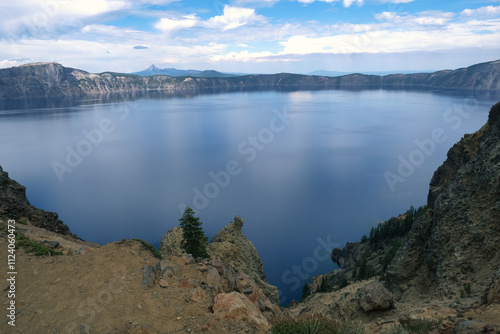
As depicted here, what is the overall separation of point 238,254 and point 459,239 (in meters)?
26.3

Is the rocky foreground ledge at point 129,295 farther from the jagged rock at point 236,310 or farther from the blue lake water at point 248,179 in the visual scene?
the blue lake water at point 248,179

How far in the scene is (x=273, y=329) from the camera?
12.6 m

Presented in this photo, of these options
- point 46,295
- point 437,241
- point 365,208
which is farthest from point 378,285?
point 365,208

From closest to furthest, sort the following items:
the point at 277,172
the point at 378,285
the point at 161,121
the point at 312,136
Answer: the point at 378,285 < the point at 277,172 < the point at 312,136 < the point at 161,121

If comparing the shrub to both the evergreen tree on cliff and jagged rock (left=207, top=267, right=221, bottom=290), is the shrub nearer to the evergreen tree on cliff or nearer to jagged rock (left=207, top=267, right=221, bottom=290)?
jagged rock (left=207, top=267, right=221, bottom=290)

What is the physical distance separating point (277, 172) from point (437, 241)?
7256 cm

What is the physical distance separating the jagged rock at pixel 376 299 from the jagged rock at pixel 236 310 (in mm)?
10157

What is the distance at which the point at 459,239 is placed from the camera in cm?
2417

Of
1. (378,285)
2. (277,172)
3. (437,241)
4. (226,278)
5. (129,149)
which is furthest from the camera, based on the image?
(129,149)

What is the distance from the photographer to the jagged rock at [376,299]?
20.2 meters

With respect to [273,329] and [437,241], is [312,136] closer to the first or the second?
[437,241]

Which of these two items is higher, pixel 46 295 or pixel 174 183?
pixel 46 295

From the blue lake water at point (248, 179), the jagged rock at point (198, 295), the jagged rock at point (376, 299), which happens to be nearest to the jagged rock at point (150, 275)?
the jagged rock at point (198, 295)

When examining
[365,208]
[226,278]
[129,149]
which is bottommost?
[365,208]
